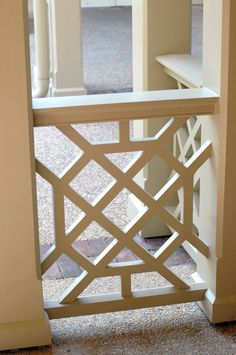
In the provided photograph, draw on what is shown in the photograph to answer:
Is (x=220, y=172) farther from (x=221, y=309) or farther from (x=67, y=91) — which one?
(x=67, y=91)

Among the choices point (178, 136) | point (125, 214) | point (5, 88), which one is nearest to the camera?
point (5, 88)

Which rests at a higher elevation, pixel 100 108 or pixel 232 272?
pixel 100 108

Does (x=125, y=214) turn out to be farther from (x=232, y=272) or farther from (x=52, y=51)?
(x=52, y=51)

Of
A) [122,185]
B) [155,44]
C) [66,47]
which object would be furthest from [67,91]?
[122,185]

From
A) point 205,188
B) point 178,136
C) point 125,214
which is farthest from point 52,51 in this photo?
point 205,188

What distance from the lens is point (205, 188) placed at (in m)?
3.06

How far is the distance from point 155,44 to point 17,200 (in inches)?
50.5

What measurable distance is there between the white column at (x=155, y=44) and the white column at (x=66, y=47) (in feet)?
7.80

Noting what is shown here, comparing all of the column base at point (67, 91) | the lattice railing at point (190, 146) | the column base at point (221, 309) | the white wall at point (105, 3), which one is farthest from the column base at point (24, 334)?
the white wall at point (105, 3)

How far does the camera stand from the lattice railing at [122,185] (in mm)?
2807

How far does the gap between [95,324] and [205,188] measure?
67 cm

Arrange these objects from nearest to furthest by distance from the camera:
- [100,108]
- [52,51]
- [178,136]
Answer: [100,108] → [178,136] → [52,51]

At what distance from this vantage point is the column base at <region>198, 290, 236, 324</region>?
306cm

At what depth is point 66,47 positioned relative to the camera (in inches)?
245
